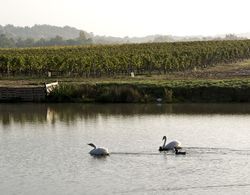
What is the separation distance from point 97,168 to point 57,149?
15.3ft

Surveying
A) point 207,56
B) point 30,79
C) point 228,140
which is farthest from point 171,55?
point 228,140

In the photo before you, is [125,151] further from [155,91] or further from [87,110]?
[155,91]

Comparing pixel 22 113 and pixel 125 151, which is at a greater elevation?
pixel 22 113

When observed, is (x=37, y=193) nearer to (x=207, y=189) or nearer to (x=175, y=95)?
(x=207, y=189)

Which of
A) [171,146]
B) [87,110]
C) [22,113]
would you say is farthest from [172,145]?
[22,113]

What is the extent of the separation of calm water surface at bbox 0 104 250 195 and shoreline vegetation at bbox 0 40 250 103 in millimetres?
3929

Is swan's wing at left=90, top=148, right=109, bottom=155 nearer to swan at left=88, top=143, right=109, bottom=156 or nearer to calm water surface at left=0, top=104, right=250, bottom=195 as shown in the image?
swan at left=88, top=143, right=109, bottom=156

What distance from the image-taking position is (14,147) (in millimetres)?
32594

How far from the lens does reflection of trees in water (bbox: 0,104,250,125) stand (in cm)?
4344

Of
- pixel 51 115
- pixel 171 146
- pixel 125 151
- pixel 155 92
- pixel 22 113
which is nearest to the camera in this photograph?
pixel 171 146

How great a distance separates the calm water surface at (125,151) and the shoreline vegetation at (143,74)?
3.93 metres

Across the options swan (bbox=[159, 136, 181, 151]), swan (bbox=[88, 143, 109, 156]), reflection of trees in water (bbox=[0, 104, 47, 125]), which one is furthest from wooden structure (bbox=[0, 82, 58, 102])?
swan (bbox=[159, 136, 181, 151])

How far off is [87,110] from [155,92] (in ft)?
22.2

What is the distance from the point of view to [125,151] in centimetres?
3103
